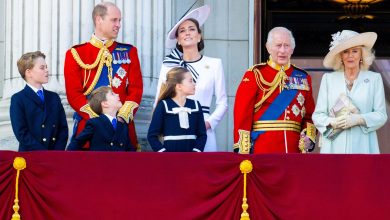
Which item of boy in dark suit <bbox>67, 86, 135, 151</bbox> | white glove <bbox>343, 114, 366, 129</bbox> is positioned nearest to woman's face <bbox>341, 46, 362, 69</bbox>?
white glove <bbox>343, 114, 366, 129</bbox>

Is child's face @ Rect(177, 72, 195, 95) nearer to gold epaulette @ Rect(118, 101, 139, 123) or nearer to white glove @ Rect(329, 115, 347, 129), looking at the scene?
gold epaulette @ Rect(118, 101, 139, 123)

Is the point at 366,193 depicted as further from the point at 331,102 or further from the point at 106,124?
the point at 106,124

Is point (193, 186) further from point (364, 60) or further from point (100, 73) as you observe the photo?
point (364, 60)

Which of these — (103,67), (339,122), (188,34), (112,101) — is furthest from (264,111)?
(103,67)

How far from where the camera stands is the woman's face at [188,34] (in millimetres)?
13039

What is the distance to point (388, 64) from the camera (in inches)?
636

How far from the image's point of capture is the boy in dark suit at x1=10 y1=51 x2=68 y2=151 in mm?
12070

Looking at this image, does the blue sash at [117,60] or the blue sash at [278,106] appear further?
the blue sash at [117,60]

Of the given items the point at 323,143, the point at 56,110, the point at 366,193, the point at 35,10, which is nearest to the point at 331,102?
the point at 323,143

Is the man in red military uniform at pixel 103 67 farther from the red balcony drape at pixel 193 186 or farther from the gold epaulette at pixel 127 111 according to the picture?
the red balcony drape at pixel 193 186

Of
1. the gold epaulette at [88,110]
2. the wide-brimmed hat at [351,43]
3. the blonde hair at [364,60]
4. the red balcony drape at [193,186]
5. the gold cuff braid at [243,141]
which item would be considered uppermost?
the wide-brimmed hat at [351,43]

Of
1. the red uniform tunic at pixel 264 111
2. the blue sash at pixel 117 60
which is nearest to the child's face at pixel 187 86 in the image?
the red uniform tunic at pixel 264 111

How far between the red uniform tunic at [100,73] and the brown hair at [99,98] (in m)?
0.23

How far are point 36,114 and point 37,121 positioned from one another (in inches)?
2.4
